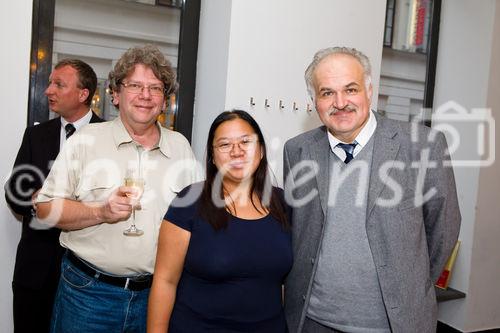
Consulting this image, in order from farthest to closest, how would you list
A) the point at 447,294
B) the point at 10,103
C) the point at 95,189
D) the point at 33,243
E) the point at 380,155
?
the point at 447,294 < the point at 10,103 < the point at 33,243 < the point at 95,189 < the point at 380,155

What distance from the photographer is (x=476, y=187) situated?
3947 millimetres

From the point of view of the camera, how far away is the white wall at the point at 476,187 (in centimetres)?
397

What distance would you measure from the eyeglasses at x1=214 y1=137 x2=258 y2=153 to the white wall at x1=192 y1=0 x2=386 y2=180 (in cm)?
105

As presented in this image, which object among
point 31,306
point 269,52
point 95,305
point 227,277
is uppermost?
point 269,52

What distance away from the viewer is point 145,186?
195 centimetres

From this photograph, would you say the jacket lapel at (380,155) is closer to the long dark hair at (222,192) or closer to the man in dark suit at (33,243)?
the long dark hair at (222,192)

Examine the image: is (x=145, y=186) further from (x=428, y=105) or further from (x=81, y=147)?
(x=428, y=105)

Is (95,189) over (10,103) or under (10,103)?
under

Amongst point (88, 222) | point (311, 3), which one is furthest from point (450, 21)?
point (88, 222)

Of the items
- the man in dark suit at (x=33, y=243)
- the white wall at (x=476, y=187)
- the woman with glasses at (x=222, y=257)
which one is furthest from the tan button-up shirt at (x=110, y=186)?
the white wall at (x=476, y=187)

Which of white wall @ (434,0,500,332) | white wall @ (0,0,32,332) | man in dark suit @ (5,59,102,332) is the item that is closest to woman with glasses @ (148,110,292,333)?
man in dark suit @ (5,59,102,332)

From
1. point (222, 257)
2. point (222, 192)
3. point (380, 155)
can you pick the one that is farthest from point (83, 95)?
point (380, 155)

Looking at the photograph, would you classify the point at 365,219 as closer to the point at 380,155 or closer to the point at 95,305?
the point at 380,155

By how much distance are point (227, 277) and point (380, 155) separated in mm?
723
